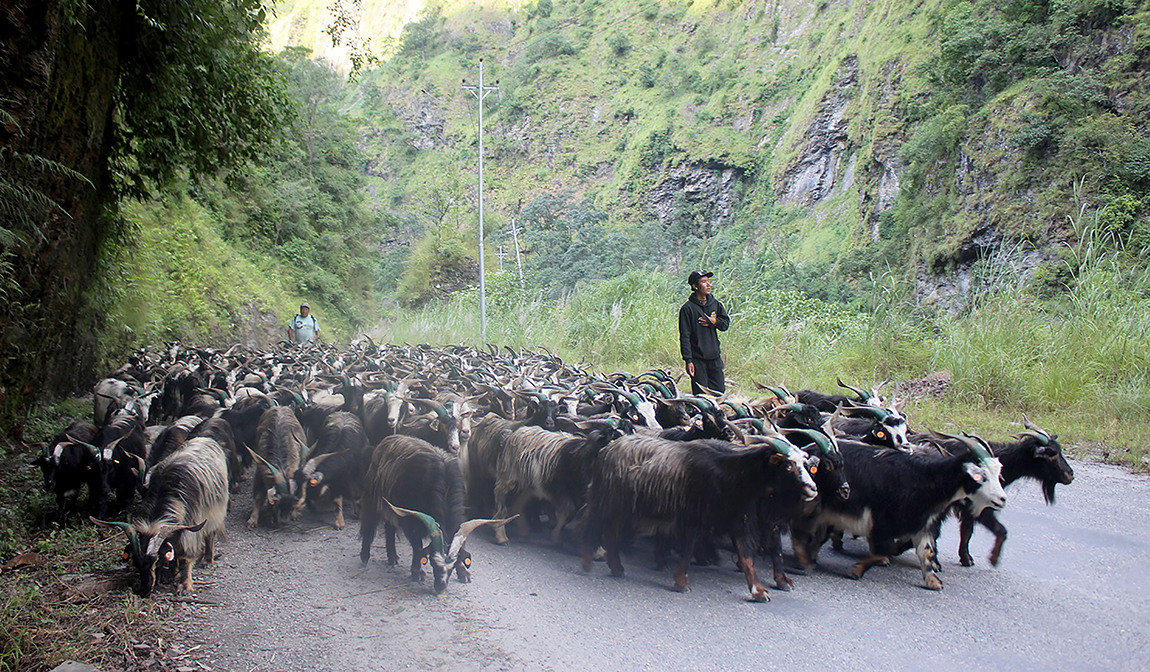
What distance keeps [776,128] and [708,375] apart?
5148cm

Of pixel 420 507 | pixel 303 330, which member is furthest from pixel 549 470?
pixel 303 330

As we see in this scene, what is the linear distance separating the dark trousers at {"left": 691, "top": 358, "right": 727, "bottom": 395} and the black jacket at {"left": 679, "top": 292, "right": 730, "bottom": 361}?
10 centimetres

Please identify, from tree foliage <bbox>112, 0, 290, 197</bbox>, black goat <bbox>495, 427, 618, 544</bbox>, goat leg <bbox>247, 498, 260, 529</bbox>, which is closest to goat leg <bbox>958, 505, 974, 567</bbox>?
black goat <bbox>495, 427, 618, 544</bbox>

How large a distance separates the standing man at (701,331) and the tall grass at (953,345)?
2822mm

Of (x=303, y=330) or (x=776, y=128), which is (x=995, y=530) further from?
(x=776, y=128)

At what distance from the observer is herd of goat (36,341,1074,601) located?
4.42m

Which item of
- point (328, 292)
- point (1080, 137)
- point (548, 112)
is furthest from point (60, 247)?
point (548, 112)

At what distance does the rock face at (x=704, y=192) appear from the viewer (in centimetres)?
5300

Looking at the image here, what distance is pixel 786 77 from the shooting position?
56.8m

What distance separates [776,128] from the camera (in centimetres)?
5453

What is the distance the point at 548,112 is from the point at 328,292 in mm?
44866

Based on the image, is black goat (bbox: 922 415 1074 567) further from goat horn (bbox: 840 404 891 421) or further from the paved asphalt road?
goat horn (bbox: 840 404 891 421)

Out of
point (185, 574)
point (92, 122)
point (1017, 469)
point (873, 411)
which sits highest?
point (92, 122)

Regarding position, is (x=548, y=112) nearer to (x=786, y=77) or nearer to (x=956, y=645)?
(x=786, y=77)
